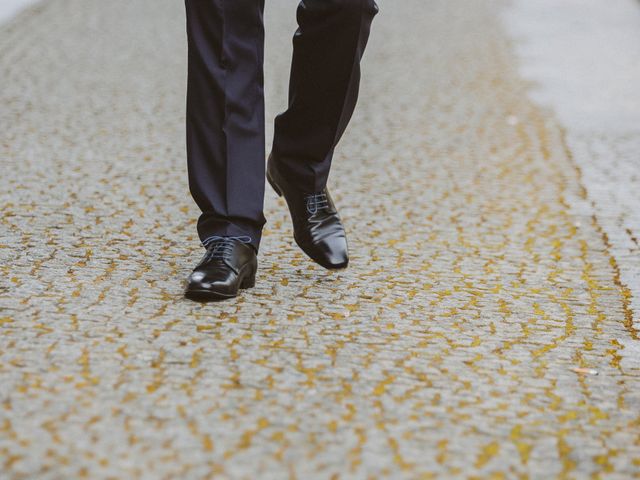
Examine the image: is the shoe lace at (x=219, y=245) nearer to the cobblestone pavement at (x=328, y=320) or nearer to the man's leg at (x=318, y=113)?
the cobblestone pavement at (x=328, y=320)

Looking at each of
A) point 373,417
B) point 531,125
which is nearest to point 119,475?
point 373,417

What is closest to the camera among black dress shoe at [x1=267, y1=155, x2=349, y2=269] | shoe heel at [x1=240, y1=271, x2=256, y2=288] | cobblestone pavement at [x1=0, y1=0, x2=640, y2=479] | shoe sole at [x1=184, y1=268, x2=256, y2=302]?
cobblestone pavement at [x1=0, y1=0, x2=640, y2=479]

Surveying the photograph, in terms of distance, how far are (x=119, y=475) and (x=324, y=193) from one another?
4.99 ft

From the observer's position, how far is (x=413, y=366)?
2527 millimetres

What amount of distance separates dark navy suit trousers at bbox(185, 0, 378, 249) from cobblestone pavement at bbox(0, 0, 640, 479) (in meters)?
0.26

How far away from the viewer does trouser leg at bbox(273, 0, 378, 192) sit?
121 inches

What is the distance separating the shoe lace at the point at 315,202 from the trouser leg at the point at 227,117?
23 centimetres

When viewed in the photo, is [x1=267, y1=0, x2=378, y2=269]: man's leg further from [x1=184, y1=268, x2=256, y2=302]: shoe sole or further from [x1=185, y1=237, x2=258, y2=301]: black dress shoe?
[x1=184, y1=268, x2=256, y2=302]: shoe sole

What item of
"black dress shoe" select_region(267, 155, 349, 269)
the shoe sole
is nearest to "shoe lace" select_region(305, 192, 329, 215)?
"black dress shoe" select_region(267, 155, 349, 269)

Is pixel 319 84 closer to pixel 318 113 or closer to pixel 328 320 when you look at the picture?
pixel 318 113

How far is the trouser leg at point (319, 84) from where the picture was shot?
3.07 meters

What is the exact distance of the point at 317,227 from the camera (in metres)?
3.21

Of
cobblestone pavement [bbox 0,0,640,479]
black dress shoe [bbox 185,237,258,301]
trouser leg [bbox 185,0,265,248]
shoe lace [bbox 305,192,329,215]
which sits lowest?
cobblestone pavement [bbox 0,0,640,479]

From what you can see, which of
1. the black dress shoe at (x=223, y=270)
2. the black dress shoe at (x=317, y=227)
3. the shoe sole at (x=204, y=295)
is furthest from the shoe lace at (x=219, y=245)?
the black dress shoe at (x=317, y=227)
